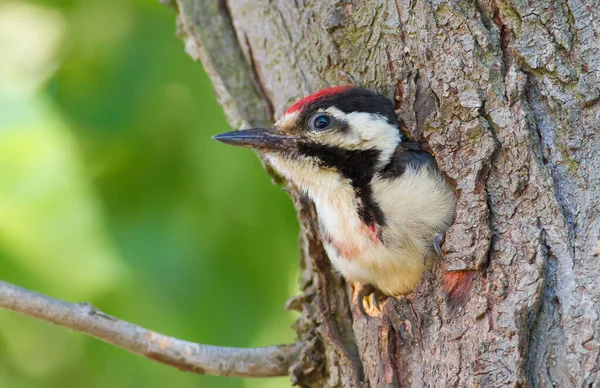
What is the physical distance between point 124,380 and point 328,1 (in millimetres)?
2336

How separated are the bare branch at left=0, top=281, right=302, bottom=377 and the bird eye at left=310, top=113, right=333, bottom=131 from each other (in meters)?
1.08

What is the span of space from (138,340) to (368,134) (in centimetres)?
138

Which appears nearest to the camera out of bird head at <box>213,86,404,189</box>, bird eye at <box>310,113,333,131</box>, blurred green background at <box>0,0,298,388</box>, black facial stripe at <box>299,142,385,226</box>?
black facial stripe at <box>299,142,385,226</box>

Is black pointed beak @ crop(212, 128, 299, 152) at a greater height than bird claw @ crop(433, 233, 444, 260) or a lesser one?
greater

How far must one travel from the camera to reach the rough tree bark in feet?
8.52

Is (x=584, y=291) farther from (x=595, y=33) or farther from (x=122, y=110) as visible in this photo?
(x=122, y=110)

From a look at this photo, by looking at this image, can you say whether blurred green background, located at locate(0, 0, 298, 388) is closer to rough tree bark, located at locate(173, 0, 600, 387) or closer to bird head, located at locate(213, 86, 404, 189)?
bird head, located at locate(213, 86, 404, 189)

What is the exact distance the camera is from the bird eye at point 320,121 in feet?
11.6

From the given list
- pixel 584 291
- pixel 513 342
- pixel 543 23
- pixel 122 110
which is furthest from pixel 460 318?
pixel 122 110

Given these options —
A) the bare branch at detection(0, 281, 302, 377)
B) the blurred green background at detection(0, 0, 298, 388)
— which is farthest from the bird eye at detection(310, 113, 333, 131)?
the bare branch at detection(0, 281, 302, 377)

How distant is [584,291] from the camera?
255cm

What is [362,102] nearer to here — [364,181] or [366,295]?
[364,181]

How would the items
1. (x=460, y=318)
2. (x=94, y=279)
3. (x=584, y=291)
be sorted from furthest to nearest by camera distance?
(x=94, y=279)
(x=460, y=318)
(x=584, y=291)

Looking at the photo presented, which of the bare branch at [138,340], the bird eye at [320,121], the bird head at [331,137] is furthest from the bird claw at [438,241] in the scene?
the bare branch at [138,340]
